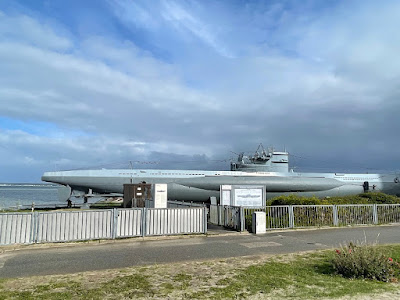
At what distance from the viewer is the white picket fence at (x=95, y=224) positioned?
39.3 feet

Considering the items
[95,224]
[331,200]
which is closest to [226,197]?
[331,200]

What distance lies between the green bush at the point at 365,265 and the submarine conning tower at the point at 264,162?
112ft

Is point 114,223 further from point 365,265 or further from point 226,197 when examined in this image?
point 365,265

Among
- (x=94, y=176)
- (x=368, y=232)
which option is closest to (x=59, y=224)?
(x=368, y=232)

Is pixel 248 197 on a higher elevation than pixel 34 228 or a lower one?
higher

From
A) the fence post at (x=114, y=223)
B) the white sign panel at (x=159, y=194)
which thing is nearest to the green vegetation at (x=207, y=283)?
the fence post at (x=114, y=223)

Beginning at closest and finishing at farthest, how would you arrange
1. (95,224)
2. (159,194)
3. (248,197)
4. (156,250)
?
1. (156,250)
2. (95,224)
3. (159,194)
4. (248,197)

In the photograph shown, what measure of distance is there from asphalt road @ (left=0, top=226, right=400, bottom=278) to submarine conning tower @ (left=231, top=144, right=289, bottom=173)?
87.9 ft

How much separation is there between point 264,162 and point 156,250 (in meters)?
33.3

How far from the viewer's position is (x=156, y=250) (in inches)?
440

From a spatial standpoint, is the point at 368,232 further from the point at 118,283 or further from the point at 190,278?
the point at 118,283

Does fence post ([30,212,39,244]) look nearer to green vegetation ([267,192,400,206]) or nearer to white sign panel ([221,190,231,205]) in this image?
white sign panel ([221,190,231,205])

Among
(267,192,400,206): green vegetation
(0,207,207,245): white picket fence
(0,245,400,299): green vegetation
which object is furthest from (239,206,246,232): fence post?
(0,245,400,299): green vegetation

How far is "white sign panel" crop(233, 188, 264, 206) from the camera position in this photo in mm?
20275
